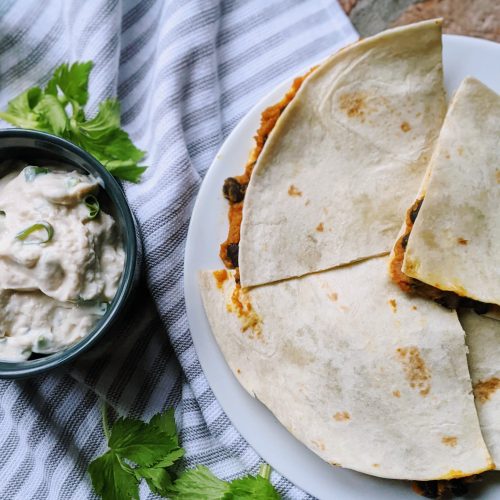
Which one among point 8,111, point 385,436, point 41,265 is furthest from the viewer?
point 8,111

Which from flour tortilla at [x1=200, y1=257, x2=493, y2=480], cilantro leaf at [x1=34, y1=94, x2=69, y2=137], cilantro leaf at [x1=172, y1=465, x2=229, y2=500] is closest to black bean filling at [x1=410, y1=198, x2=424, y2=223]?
flour tortilla at [x1=200, y1=257, x2=493, y2=480]

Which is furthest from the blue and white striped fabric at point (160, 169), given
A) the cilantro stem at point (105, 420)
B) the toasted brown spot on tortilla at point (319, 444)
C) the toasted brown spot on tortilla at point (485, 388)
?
the toasted brown spot on tortilla at point (485, 388)

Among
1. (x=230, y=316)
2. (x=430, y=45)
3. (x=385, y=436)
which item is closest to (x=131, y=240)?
(x=230, y=316)

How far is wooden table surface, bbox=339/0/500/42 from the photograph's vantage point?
217cm

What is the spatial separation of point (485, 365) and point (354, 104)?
0.75m

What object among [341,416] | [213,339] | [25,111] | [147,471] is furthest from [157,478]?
[25,111]

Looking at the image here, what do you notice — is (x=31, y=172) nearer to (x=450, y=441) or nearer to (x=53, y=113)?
(x=53, y=113)

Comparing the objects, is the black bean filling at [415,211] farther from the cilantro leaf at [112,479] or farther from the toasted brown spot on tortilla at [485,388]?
the cilantro leaf at [112,479]

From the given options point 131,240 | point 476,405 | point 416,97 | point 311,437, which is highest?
point 131,240

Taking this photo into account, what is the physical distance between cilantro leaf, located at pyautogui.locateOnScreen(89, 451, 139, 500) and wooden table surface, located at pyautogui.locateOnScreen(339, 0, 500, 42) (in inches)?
59.3

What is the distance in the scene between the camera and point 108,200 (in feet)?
5.86

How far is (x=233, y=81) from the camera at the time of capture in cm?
218

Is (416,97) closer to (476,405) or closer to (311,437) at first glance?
(476,405)

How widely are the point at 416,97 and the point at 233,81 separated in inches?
24.3
